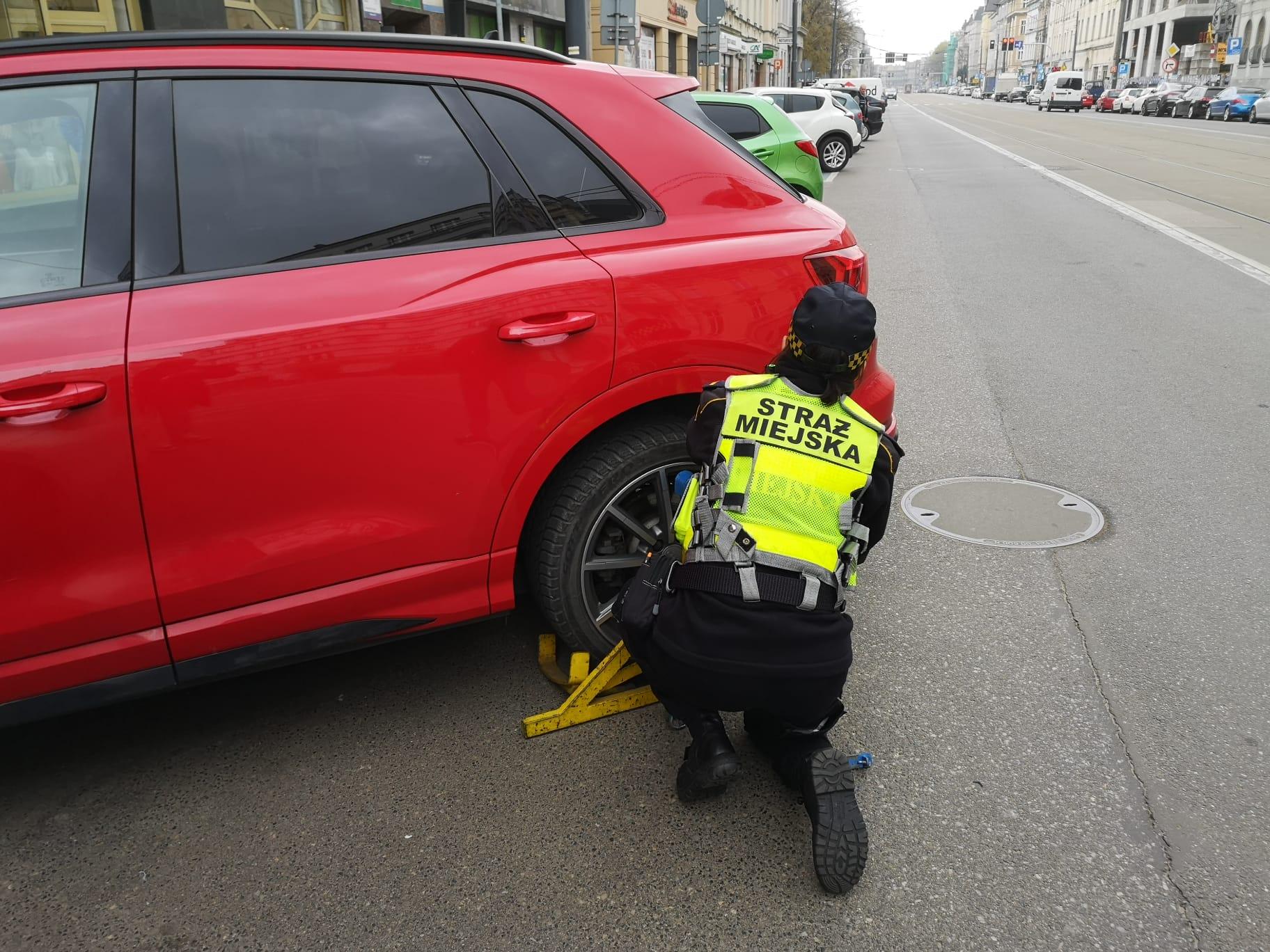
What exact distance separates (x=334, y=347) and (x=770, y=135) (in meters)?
12.0

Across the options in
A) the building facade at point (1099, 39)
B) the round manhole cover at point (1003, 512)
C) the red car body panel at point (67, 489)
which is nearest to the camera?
the red car body panel at point (67, 489)

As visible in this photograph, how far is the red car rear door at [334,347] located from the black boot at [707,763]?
0.75 m

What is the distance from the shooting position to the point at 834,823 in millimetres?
2330

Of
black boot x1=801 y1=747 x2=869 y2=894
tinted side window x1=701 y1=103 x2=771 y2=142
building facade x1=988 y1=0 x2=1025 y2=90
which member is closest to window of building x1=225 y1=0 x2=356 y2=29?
tinted side window x1=701 y1=103 x2=771 y2=142

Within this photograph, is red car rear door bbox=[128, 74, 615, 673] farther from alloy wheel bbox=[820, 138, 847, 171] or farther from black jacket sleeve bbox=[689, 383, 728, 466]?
alloy wheel bbox=[820, 138, 847, 171]

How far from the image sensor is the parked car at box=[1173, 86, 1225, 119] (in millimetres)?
48500

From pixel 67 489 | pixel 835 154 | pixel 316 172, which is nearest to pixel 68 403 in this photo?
pixel 67 489

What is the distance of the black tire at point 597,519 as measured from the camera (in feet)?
9.68

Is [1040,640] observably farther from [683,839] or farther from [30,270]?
[30,270]

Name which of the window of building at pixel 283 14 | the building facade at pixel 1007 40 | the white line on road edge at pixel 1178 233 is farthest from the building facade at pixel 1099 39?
the window of building at pixel 283 14

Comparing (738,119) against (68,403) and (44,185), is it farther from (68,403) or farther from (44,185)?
(68,403)

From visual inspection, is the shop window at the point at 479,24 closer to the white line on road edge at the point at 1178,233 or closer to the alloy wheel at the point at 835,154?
the alloy wheel at the point at 835,154

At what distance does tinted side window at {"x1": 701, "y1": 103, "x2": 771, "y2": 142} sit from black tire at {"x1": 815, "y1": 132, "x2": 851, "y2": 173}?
923cm

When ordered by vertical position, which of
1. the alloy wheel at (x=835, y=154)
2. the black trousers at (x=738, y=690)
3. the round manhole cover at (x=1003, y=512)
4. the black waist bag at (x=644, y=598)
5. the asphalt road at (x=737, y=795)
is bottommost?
the asphalt road at (x=737, y=795)
